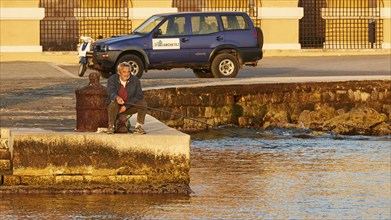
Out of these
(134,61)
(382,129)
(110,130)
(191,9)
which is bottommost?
(382,129)

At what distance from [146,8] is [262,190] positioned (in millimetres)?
27494

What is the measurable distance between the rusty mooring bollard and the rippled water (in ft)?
3.52

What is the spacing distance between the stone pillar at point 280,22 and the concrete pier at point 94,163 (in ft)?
95.3

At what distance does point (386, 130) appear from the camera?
26.9m

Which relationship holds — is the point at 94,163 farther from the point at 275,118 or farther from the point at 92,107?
the point at 275,118

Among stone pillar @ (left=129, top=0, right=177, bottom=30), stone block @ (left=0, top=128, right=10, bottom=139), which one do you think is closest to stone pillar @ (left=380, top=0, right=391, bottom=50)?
stone pillar @ (left=129, top=0, right=177, bottom=30)

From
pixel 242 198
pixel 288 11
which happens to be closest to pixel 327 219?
pixel 242 198

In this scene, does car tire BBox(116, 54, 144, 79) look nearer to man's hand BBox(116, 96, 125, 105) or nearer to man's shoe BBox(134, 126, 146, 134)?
man's shoe BBox(134, 126, 146, 134)

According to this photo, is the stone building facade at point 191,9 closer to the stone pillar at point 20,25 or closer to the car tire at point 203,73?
the stone pillar at point 20,25

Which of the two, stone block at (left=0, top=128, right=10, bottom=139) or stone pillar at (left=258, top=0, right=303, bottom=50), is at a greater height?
stone pillar at (left=258, top=0, right=303, bottom=50)

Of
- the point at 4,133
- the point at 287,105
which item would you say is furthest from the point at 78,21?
the point at 4,133

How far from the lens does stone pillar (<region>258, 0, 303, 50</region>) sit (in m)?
45.5

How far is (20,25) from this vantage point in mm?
43719

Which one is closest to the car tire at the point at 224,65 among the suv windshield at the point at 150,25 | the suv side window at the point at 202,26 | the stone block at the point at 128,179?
the suv side window at the point at 202,26
